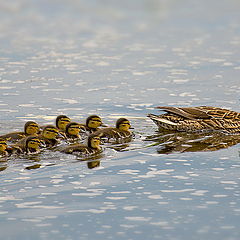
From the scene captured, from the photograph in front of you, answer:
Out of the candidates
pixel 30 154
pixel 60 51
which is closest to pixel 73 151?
pixel 30 154

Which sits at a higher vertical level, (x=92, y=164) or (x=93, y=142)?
(x=93, y=142)

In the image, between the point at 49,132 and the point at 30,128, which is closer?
the point at 49,132

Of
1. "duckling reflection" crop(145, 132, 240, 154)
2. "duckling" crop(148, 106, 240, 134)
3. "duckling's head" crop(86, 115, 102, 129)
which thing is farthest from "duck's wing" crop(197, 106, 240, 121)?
"duckling's head" crop(86, 115, 102, 129)

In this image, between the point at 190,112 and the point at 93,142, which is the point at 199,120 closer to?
the point at 190,112

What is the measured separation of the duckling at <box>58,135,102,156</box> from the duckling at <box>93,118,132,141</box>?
0.53 metres

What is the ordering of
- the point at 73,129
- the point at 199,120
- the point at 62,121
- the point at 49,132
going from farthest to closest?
the point at 199,120
the point at 62,121
the point at 73,129
the point at 49,132

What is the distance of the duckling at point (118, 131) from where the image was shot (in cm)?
816

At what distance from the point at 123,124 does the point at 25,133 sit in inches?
40.7

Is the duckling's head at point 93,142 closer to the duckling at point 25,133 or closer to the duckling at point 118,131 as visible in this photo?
the duckling at point 118,131

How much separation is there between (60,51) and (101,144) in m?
5.69

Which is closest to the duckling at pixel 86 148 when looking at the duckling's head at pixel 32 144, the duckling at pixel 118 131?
the duckling's head at pixel 32 144

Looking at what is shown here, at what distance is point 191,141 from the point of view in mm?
8148

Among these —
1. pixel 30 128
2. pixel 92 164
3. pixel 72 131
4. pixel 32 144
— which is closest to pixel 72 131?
pixel 72 131

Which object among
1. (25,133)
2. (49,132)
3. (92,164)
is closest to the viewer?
(92,164)
